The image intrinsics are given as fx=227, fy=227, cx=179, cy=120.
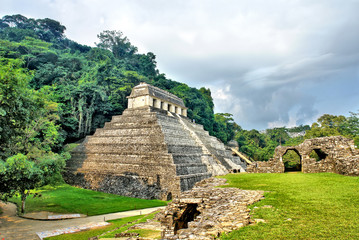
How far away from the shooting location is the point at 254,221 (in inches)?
190

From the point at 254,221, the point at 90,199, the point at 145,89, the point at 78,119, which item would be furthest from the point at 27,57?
the point at 254,221

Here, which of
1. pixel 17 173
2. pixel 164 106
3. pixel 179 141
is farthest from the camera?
pixel 164 106

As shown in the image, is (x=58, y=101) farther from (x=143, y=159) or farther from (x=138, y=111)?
(x=143, y=159)

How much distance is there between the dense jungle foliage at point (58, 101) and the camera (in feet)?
28.4

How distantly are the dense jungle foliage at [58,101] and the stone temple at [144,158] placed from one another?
3510mm

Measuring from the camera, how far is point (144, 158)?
17359 mm

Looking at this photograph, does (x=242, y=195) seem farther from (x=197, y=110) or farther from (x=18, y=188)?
(x=197, y=110)

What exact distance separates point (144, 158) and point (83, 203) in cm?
520

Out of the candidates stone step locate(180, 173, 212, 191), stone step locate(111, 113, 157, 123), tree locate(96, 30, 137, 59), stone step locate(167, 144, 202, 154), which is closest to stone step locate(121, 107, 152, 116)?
stone step locate(111, 113, 157, 123)

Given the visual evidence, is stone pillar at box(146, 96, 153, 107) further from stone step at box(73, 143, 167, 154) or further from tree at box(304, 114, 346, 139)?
tree at box(304, 114, 346, 139)

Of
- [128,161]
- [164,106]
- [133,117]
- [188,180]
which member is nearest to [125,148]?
[128,161]

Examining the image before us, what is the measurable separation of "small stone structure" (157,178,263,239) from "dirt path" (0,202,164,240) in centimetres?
518

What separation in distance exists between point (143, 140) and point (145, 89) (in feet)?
26.1

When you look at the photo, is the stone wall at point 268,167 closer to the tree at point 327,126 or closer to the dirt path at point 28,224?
the dirt path at point 28,224
